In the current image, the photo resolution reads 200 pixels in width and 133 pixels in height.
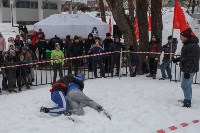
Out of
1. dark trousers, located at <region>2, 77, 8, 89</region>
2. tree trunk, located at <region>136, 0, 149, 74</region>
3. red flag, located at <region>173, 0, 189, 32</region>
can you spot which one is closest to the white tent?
tree trunk, located at <region>136, 0, 149, 74</region>

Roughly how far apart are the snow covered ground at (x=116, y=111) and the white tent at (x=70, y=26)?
883 cm

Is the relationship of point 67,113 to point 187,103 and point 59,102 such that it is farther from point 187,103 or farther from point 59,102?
point 187,103

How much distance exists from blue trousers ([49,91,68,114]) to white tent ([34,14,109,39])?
1227 cm

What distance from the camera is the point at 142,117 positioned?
26.4ft

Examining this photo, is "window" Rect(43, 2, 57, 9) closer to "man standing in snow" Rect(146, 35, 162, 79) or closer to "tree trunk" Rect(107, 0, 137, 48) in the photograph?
"tree trunk" Rect(107, 0, 137, 48)

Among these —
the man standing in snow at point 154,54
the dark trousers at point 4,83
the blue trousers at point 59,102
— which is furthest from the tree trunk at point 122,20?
the blue trousers at point 59,102

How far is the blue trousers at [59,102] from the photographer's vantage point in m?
8.16

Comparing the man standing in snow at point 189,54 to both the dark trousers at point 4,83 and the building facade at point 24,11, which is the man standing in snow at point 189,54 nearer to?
the dark trousers at point 4,83

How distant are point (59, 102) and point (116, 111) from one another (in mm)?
1484

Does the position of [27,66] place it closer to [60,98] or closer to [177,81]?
[60,98]

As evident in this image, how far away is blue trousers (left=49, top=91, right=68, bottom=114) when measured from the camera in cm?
816

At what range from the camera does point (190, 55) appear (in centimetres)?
849

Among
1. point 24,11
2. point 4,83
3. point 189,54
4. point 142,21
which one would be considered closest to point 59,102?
point 189,54

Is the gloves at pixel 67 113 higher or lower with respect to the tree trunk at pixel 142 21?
lower
